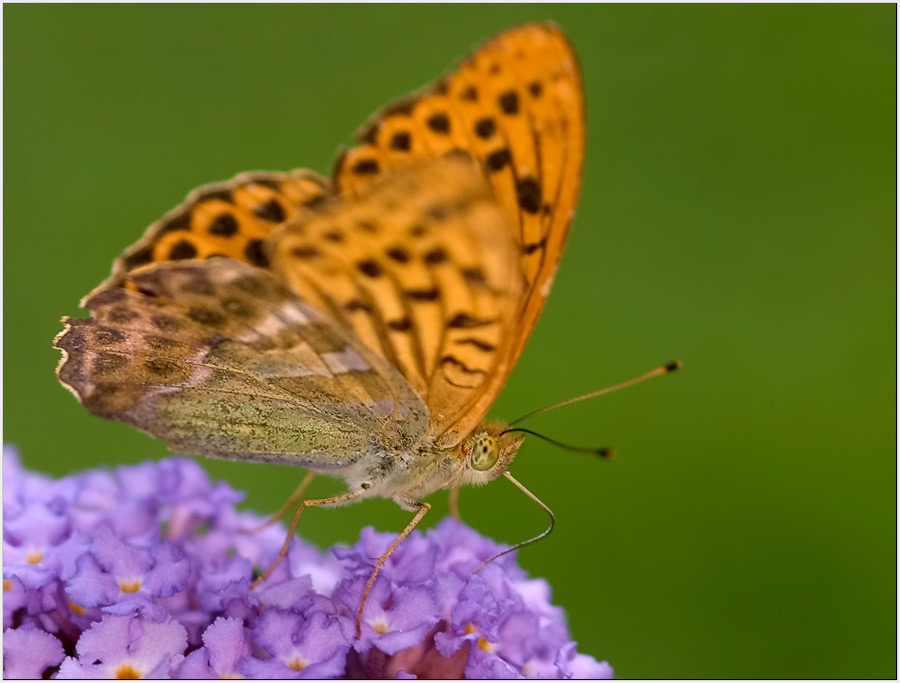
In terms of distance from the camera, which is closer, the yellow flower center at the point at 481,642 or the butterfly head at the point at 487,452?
the yellow flower center at the point at 481,642

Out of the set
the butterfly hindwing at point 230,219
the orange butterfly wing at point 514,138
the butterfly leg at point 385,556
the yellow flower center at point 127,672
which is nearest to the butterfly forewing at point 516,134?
the orange butterfly wing at point 514,138

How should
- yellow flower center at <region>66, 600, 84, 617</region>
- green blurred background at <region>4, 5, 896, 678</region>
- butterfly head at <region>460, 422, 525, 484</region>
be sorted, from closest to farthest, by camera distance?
1. yellow flower center at <region>66, 600, 84, 617</region>
2. butterfly head at <region>460, 422, 525, 484</region>
3. green blurred background at <region>4, 5, 896, 678</region>

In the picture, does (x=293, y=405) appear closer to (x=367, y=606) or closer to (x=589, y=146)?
(x=367, y=606)

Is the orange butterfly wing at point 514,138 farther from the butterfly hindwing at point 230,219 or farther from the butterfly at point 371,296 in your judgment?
the butterfly hindwing at point 230,219

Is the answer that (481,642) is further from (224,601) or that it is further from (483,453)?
(224,601)

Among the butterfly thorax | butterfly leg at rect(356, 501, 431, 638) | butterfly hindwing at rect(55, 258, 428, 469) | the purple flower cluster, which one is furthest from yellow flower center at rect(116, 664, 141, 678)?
the butterfly thorax

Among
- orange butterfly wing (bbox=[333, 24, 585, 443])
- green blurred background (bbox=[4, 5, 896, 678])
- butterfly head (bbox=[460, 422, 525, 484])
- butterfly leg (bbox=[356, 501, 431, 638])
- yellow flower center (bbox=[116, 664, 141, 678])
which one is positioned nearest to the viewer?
yellow flower center (bbox=[116, 664, 141, 678])

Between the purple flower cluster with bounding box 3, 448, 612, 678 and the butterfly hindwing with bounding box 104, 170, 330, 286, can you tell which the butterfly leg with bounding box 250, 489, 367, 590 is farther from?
the butterfly hindwing with bounding box 104, 170, 330, 286
